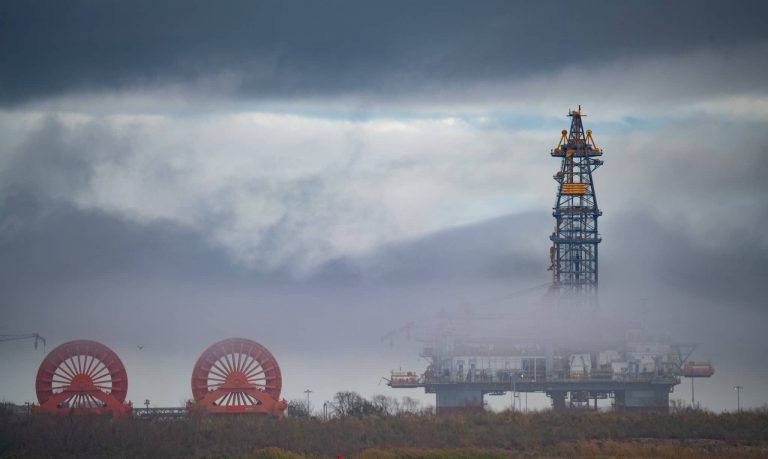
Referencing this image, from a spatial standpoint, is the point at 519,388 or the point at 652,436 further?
the point at 519,388

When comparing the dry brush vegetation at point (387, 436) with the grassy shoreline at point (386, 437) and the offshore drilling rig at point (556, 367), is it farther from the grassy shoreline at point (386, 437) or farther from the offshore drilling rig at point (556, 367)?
the offshore drilling rig at point (556, 367)

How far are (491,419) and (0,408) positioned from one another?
38.8m

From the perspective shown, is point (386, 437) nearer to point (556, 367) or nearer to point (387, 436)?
point (387, 436)

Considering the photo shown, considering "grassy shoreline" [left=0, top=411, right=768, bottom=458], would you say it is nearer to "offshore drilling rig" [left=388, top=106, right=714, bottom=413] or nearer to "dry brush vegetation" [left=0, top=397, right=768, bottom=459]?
"dry brush vegetation" [left=0, top=397, right=768, bottom=459]

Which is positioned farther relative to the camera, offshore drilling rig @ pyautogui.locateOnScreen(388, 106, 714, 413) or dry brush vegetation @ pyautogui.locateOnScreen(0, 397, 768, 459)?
offshore drilling rig @ pyautogui.locateOnScreen(388, 106, 714, 413)

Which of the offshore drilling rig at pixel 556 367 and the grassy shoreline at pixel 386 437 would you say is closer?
the grassy shoreline at pixel 386 437

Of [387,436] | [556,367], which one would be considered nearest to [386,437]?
[387,436]

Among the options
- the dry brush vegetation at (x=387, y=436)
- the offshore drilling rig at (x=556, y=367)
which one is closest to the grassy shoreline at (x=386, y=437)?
the dry brush vegetation at (x=387, y=436)

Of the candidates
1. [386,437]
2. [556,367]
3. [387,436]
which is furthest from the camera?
[556,367]

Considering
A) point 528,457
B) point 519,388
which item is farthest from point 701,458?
point 519,388

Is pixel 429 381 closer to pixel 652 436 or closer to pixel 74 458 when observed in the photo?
pixel 652 436

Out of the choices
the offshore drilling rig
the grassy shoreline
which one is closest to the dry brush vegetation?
the grassy shoreline

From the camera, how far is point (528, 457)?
85.4 metres

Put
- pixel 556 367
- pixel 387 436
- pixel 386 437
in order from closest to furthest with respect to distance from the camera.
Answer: pixel 386 437, pixel 387 436, pixel 556 367
